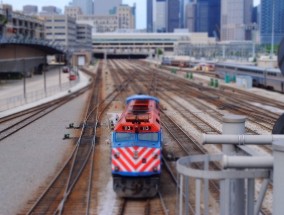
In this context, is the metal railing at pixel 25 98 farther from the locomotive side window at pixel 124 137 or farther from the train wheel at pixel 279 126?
the train wheel at pixel 279 126

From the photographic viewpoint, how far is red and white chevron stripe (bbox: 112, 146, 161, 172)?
17.7 metres

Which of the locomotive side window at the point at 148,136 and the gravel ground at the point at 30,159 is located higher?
the locomotive side window at the point at 148,136

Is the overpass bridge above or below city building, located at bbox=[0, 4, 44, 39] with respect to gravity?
below

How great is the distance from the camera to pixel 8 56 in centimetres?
8650

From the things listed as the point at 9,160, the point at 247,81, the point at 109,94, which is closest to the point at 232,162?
the point at 9,160

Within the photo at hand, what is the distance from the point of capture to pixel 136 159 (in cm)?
1772

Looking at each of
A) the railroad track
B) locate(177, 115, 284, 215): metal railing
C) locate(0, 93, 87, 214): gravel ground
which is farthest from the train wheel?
the railroad track

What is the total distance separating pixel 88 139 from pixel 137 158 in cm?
1393

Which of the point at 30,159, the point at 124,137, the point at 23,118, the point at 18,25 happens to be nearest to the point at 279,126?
the point at 124,137

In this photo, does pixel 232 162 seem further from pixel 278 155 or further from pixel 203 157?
pixel 203 157

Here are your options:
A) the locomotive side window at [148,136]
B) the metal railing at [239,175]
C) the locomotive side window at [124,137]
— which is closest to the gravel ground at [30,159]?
the locomotive side window at [124,137]

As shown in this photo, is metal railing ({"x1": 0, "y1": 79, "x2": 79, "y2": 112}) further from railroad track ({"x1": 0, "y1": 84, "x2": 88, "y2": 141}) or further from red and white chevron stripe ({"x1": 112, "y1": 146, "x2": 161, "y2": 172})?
red and white chevron stripe ({"x1": 112, "y1": 146, "x2": 161, "y2": 172})

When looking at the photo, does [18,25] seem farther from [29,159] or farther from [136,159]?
[136,159]

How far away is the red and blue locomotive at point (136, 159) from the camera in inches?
698
